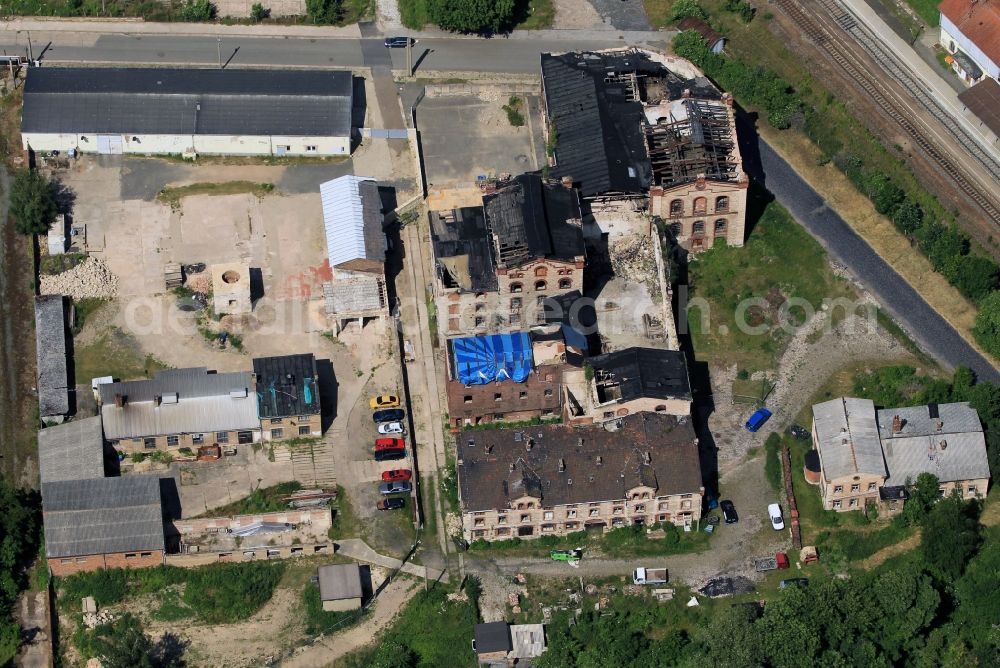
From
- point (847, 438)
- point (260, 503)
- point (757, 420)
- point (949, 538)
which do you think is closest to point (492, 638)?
point (260, 503)

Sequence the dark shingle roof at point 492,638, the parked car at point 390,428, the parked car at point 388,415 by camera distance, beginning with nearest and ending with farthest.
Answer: the dark shingle roof at point 492,638
the parked car at point 390,428
the parked car at point 388,415

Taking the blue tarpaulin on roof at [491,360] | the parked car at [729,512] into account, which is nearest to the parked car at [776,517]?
the parked car at [729,512]

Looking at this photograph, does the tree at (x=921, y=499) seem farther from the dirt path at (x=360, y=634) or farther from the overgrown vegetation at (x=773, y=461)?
the dirt path at (x=360, y=634)

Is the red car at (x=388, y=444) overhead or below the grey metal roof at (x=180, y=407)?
below

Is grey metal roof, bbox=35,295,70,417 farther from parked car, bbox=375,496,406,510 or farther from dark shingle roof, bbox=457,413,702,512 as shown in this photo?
dark shingle roof, bbox=457,413,702,512

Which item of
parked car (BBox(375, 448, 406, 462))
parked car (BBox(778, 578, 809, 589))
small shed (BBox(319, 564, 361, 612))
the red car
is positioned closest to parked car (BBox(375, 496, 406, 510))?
parked car (BBox(375, 448, 406, 462))

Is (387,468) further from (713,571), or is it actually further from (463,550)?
(713,571)

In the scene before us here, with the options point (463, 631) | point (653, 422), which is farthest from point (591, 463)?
point (463, 631)

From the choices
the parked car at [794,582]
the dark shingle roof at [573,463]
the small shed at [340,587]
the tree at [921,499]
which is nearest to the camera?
the small shed at [340,587]
